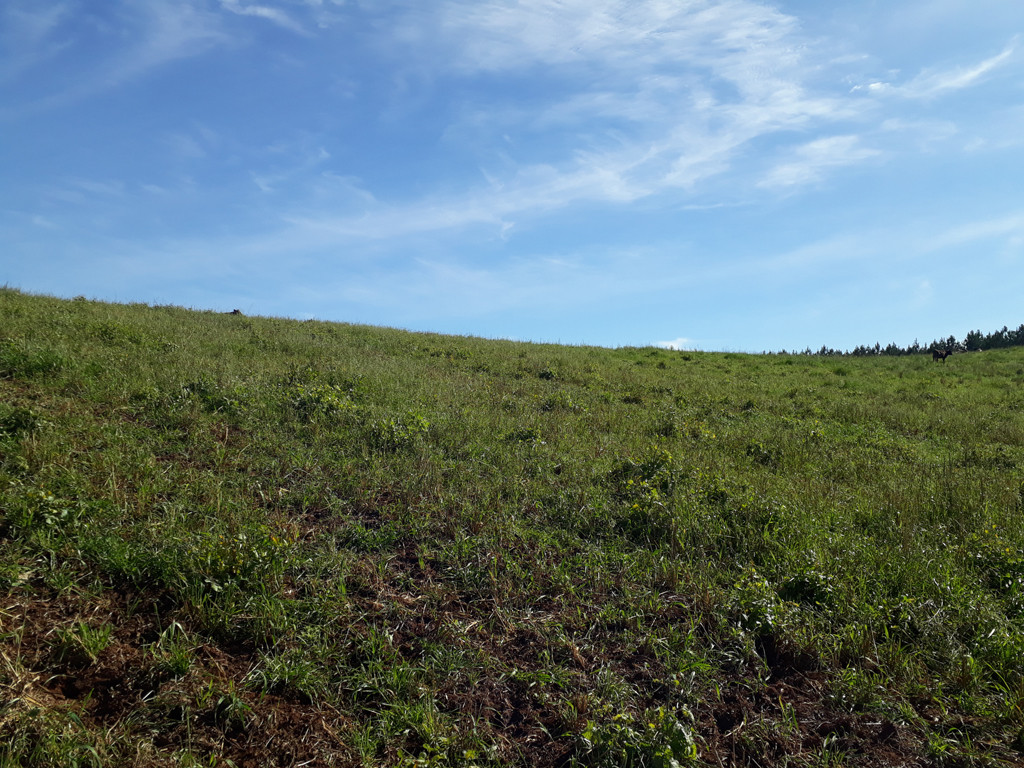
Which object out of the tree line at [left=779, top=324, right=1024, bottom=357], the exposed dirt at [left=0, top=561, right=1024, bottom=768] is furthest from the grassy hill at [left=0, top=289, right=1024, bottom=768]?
the tree line at [left=779, top=324, right=1024, bottom=357]

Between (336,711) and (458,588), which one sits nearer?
(336,711)

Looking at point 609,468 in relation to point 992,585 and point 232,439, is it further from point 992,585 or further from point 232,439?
point 232,439

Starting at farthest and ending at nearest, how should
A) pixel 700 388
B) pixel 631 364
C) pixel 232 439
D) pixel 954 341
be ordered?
pixel 954 341
pixel 631 364
pixel 700 388
pixel 232 439

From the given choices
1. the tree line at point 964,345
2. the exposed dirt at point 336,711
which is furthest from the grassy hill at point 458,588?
the tree line at point 964,345

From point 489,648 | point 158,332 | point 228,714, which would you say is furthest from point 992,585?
point 158,332

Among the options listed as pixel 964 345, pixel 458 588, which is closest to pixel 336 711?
pixel 458 588

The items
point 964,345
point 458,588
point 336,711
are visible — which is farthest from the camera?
point 964,345

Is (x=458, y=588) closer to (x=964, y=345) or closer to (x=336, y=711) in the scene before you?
(x=336, y=711)

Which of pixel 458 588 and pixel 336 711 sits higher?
pixel 458 588

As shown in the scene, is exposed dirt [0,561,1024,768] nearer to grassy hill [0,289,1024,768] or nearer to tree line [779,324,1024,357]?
grassy hill [0,289,1024,768]

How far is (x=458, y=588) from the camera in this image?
17.6ft

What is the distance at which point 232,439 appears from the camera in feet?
25.4

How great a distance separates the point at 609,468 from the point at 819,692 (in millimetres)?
4199

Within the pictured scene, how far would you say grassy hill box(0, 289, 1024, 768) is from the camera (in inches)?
150
